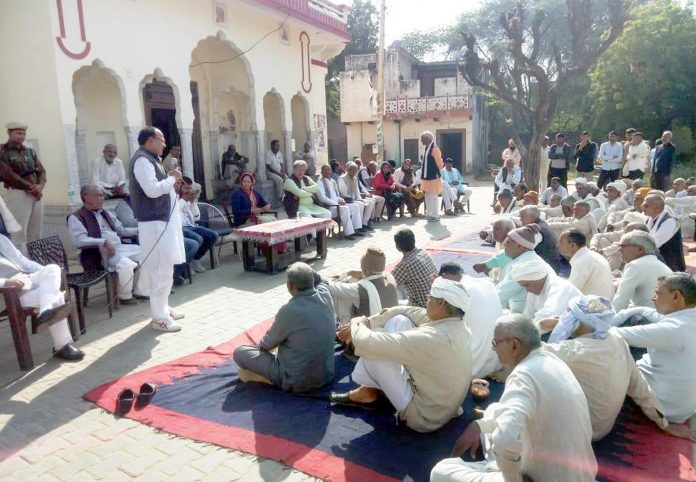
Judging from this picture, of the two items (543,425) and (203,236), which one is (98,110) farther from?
(543,425)

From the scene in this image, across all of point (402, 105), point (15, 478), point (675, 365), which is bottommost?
point (15, 478)

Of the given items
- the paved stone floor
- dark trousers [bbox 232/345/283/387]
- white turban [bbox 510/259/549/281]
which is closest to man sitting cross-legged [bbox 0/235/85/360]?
the paved stone floor

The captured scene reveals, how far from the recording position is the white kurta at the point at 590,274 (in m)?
4.30

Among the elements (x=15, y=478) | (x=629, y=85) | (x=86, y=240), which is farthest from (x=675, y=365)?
(x=629, y=85)

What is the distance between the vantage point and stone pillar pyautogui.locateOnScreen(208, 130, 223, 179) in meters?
12.4

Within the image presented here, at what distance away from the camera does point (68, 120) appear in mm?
7500

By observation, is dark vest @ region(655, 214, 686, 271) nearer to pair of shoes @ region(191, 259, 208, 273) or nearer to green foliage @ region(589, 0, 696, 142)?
pair of shoes @ region(191, 259, 208, 273)

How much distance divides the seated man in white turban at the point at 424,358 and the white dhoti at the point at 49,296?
104 inches

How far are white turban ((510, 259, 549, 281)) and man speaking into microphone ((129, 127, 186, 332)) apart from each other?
320cm

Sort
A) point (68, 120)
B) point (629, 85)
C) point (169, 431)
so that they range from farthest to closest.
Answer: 1. point (629, 85)
2. point (68, 120)
3. point (169, 431)

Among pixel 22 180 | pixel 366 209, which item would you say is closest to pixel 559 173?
pixel 366 209

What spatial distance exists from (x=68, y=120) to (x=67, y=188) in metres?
0.96

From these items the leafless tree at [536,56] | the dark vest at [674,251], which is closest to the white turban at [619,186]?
the dark vest at [674,251]

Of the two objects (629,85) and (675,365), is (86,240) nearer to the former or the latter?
(675,365)
